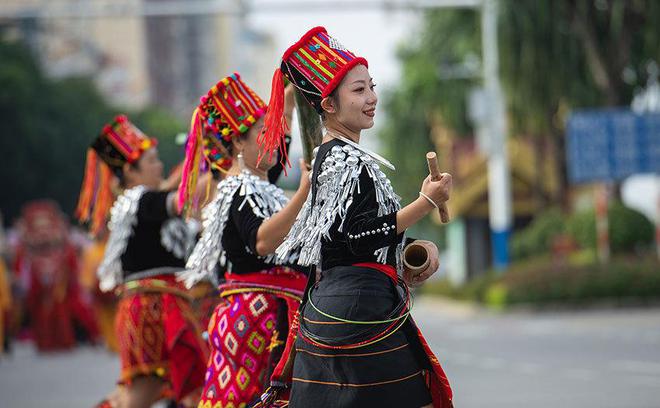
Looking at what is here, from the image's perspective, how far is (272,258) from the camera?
6.40m

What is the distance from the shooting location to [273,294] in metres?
6.41

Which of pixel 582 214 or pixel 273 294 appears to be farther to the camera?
pixel 582 214

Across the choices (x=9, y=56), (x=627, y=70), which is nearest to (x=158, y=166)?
(x=627, y=70)

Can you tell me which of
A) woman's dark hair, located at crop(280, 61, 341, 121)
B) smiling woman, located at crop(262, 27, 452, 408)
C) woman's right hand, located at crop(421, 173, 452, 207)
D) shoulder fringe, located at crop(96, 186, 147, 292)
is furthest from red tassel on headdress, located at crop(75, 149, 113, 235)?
woman's right hand, located at crop(421, 173, 452, 207)

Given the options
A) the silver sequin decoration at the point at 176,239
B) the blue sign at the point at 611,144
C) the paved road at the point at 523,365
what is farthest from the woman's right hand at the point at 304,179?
the blue sign at the point at 611,144

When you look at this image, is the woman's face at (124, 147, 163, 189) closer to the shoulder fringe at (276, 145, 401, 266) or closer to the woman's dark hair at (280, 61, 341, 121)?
the woman's dark hair at (280, 61, 341, 121)

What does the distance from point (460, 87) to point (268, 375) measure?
34281 mm

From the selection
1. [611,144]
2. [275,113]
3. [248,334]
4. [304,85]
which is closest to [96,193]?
[248,334]

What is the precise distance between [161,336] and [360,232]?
126 inches

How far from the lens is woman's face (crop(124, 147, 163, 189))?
861 centimetres

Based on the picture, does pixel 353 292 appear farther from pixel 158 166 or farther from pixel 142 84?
pixel 142 84

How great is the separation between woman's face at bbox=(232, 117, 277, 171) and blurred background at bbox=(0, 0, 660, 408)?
1963mm

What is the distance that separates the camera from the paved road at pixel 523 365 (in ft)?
40.0

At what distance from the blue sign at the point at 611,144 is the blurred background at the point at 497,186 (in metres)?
0.04
